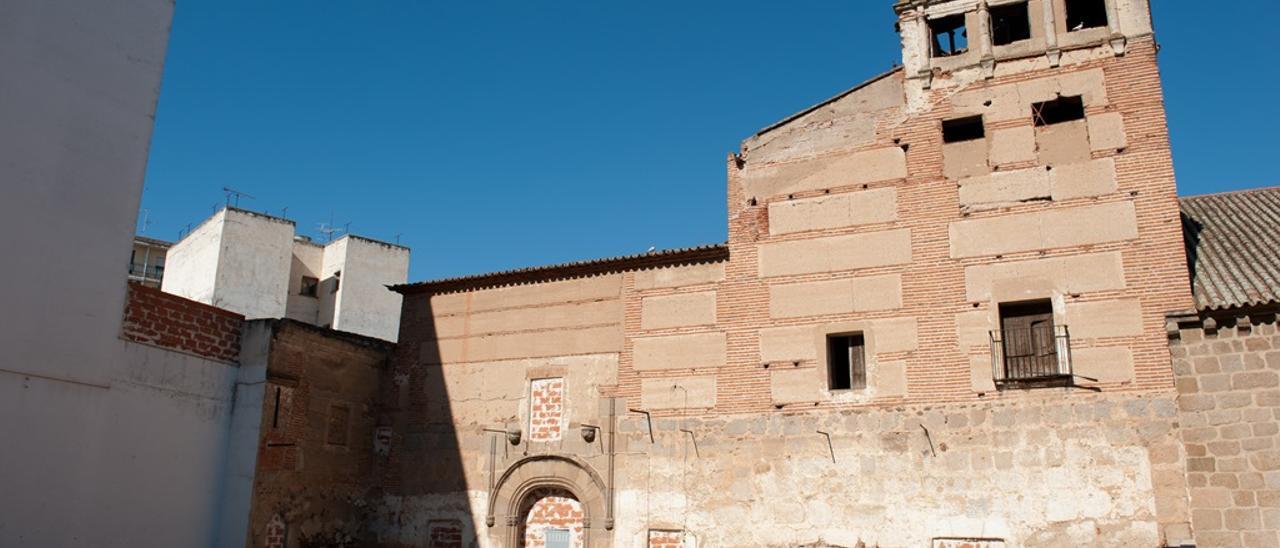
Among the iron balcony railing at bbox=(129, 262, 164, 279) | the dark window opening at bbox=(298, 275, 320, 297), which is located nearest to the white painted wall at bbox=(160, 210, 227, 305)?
the iron balcony railing at bbox=(129, 262, 164, 279)

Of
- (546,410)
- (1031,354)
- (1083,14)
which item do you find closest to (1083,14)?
(1083,14)

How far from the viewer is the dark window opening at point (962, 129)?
1633cm

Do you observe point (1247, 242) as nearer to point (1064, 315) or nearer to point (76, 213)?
point (1064, 315)

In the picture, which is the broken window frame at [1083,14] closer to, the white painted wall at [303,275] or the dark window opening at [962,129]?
the dark window opening at [962,129]

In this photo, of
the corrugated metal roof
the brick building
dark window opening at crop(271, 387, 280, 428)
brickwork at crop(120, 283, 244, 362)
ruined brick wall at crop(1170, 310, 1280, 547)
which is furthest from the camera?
dark window opening at crop(271, 387, 280, 428)

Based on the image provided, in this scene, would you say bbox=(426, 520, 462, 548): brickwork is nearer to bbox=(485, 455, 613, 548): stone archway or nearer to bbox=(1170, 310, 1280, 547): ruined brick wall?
bbox=(485, 455, 613, 548): stone archway

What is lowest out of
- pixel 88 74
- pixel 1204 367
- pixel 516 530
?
pixel 516 530

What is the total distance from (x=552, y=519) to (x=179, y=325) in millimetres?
6896

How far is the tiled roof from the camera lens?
57.3ft

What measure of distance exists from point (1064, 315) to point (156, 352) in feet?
45.0

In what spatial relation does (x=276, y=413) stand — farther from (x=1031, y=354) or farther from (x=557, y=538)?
(x=1031, y=354)

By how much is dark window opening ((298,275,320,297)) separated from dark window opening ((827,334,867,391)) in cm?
2347

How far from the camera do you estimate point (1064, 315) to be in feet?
48.3

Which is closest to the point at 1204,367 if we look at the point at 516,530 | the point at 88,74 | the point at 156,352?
the point at 516,530
